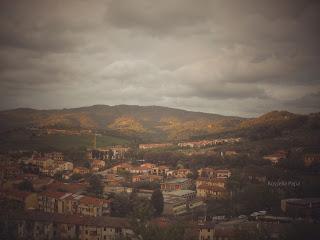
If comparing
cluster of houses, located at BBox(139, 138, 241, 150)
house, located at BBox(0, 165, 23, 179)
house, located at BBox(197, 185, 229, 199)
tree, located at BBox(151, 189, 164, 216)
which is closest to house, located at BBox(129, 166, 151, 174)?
house, located at BBox(197, 185, 229, 199)

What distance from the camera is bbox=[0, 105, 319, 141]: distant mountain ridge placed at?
5962 centimetres

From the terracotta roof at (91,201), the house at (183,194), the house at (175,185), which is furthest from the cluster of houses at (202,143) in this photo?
the terracotta roof at (91,201)

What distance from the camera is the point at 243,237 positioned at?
1392 cm

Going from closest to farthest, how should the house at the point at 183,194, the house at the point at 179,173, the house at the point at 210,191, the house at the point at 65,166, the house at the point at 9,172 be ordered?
1. the house at the point at 183,194
2. the house at the point at 9,172
3. the house at the point at 210,191
4. the house at the point at 65,166
5. the house at the point at 179,173

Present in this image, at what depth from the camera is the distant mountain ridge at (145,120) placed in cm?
5962

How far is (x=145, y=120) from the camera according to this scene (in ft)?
381

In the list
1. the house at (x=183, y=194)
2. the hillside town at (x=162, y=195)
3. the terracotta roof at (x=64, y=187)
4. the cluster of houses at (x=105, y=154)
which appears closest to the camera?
the hillside town at (x=162, y=195)

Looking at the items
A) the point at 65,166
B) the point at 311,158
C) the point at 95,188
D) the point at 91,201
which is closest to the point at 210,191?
the point at 95,188

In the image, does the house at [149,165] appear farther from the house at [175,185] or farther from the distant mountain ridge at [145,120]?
the distant mountain ridge at [145,120]

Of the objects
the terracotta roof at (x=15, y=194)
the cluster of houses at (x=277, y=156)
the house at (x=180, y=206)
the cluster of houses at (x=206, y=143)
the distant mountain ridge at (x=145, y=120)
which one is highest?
the distant mountain ridge at (x=145, y=120)

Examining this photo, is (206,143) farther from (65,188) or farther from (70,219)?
(70,219)

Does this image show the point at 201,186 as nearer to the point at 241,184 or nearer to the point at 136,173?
the point at 241,184

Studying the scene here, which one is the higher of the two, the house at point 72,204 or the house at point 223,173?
the house at point 223,173

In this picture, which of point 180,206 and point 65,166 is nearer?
point 180,206
